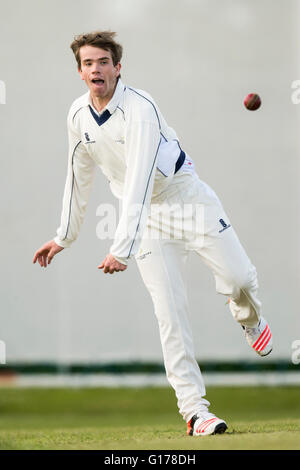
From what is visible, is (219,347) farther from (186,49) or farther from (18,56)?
(18,56)

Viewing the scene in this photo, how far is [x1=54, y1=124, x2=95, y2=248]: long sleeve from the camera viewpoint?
324 centimetres

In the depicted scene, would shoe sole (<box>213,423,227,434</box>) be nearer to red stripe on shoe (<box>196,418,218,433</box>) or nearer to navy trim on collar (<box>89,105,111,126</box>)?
red stripe on shoe (<box>196,418,218,433</box>)

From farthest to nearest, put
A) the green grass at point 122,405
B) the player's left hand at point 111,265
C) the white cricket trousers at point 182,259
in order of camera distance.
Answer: the green grass at point 122,405 < the white cricket trousers at point 182,259 < the player's left hand at point 111,265

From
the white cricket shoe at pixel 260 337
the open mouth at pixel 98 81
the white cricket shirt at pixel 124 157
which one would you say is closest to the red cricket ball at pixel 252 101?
the white cricket shirt at pixel 124 157

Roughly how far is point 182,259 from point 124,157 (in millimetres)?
513

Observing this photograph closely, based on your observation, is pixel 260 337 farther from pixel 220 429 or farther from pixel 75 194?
pixel 75 194

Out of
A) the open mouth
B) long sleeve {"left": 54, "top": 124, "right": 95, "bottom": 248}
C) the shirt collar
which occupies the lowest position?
long sleeve {"left": 54, "top": 124, "right": 95, "bottom": 248}

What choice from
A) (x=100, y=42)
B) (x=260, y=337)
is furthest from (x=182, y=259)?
(x=100, y=42)

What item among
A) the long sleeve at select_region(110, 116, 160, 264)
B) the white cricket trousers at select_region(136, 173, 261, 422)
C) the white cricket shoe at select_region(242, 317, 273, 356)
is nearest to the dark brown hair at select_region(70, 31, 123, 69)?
the long sleeve at select_region(110, 116, 160, 264)

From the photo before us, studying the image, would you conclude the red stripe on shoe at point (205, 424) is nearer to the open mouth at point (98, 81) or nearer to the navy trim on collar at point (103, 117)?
the navy trim on collar at point (103, 117)

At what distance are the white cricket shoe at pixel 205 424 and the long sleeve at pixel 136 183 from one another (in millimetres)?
739

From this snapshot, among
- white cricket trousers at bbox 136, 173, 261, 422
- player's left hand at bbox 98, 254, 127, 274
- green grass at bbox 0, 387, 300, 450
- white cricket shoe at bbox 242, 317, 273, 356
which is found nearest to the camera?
player's left hand at bbox 98, 254, 127, 274

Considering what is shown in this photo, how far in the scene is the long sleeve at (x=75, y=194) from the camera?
10.6 feet
